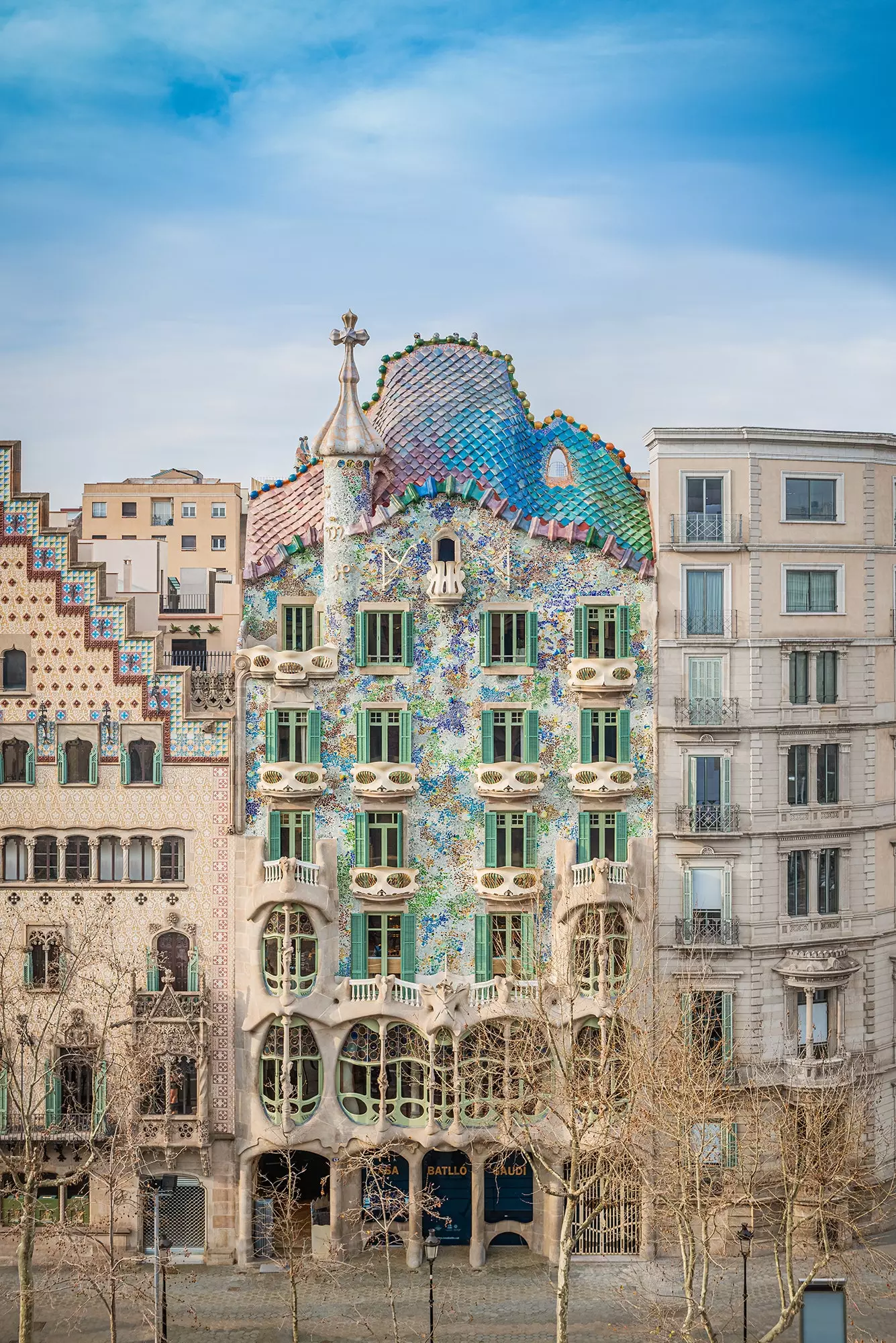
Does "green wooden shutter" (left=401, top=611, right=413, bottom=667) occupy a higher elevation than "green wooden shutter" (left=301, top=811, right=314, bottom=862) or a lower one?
higher

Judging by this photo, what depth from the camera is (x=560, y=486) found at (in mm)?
50156

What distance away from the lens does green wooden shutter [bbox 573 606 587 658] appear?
48.4 m

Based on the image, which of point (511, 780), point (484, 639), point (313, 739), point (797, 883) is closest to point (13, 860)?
point (313, 739)

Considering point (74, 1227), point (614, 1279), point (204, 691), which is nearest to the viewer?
point (74, 1227)

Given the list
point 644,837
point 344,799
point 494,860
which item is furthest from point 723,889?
point 344,799

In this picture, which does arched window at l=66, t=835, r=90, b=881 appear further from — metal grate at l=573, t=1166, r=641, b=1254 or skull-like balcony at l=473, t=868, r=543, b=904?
metal grate at l=573, t=1166, r=641, b=1254

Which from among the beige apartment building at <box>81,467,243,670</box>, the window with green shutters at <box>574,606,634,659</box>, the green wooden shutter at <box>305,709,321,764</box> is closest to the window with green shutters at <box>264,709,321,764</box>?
the green wooden shutter at <box>305,709,321,764</box>

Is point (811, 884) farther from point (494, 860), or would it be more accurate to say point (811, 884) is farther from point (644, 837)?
point (494, 860)

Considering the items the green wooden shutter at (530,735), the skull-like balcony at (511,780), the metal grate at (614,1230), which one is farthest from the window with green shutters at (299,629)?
the metal grate at (614,1230)

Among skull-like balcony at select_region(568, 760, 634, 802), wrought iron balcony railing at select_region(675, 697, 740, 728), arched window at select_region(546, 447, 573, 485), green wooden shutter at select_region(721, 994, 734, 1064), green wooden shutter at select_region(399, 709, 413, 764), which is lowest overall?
green wooden shutter at select_region(721, 994, 734, 1064)

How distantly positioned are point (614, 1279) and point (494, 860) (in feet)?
41.3

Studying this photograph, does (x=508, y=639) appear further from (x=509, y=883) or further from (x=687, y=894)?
(x=687, y=894)

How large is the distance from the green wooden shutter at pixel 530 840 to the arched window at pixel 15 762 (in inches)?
587

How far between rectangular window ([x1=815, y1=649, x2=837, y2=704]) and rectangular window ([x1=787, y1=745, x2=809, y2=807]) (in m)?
1.65
